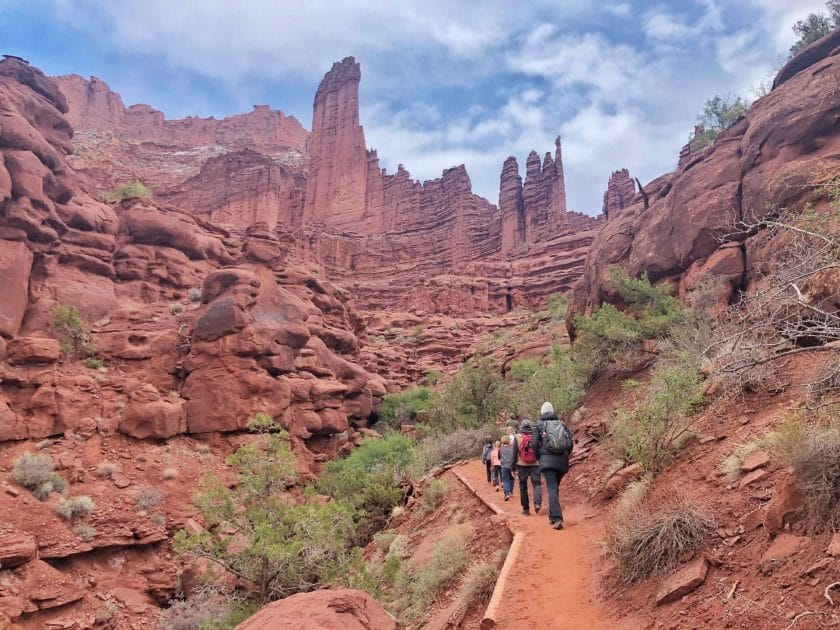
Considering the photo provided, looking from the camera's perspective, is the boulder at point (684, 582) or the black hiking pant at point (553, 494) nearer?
the boulder at point (684, 582)

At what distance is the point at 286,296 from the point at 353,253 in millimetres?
49290

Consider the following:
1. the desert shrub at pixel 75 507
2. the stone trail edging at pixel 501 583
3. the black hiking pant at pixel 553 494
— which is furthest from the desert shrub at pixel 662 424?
the desert shrub at pixel 75 507

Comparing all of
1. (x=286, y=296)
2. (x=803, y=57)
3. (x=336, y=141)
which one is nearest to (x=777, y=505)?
(x=803, y=57)

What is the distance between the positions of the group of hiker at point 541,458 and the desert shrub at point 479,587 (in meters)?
1.90

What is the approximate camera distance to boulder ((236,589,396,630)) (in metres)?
4.50

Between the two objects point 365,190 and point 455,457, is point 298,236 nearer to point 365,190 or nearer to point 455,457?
point 365,190

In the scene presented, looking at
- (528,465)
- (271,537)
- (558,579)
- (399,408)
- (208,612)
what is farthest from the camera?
(399,408)

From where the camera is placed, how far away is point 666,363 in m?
12.4

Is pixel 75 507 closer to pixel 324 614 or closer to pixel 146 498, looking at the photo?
pixel 146 498

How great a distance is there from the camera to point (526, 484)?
29.6 feet

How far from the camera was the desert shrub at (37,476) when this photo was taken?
1446 cm

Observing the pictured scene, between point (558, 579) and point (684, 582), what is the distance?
1858 millimetres

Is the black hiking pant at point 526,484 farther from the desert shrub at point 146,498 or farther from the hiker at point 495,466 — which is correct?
the desert shrub at point 146,498

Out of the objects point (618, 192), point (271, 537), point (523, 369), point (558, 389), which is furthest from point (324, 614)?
point (618, 192)
